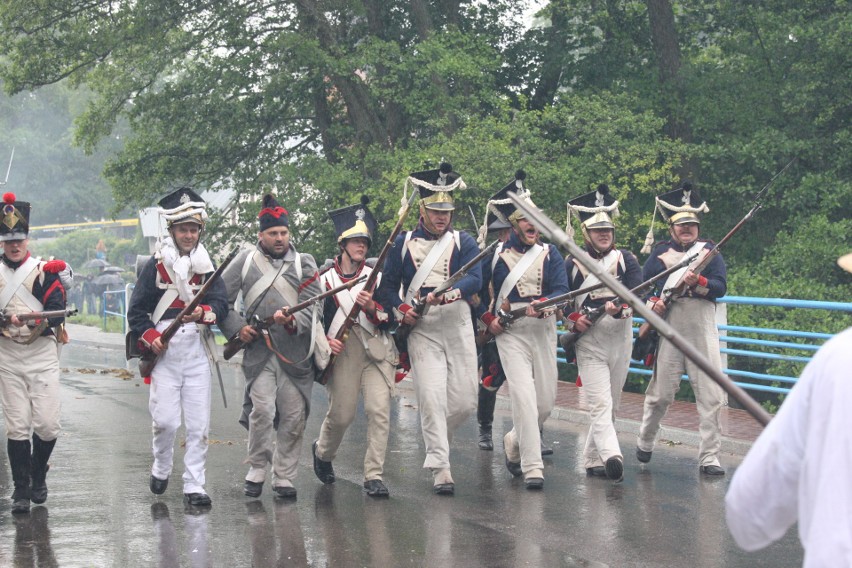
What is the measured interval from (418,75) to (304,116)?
4.04m

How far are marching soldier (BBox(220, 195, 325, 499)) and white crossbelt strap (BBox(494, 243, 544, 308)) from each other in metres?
1.52

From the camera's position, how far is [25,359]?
8.66 meters

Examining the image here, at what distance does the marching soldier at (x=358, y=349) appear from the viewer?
29.8 feet

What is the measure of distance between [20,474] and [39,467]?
0.51ft

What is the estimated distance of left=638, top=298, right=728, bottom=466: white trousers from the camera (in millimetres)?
9820

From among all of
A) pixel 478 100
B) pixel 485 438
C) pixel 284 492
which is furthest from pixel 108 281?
pixel 284 492

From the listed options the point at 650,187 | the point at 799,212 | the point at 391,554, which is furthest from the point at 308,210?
the point at 391,554

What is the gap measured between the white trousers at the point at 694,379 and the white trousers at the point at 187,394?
12.1ft

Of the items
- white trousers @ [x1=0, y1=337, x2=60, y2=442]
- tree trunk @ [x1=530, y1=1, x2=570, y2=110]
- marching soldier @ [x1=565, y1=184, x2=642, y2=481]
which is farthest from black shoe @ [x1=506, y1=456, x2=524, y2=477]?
tree trunk @ [x1=530, y1=1, x2=570, y2=110]

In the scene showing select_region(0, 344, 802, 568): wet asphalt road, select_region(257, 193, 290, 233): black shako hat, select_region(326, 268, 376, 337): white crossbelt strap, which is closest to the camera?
select_region(0, 344, 802, 568): wet asphalt road

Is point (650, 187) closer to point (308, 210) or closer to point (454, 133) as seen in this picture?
point (454, 133)

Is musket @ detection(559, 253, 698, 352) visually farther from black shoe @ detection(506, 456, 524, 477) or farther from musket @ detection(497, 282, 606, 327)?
black shoe @ detection(506, 456, 524, 477)

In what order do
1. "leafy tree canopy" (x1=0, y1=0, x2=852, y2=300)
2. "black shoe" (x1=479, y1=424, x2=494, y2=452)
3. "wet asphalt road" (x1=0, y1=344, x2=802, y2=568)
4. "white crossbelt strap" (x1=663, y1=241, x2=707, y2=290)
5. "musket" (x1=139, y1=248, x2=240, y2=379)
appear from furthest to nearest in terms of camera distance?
"leafy tree canopy" (x1=0, y1=0, x2=852, y2=300) → "black shoe" (x1=479, y1=424, x2=494, y2=452) → "white crossbelt strap" (x1=663, y1=241, x2=707, y2=290) → "musket" (x1=139, y1=248, x2=240, y2=379) → "wet asphalt road" (x1=0, y1=344, x2=802, y2=568)

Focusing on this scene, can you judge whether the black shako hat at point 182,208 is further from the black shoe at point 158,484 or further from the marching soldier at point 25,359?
the black shoe at point 158,484
